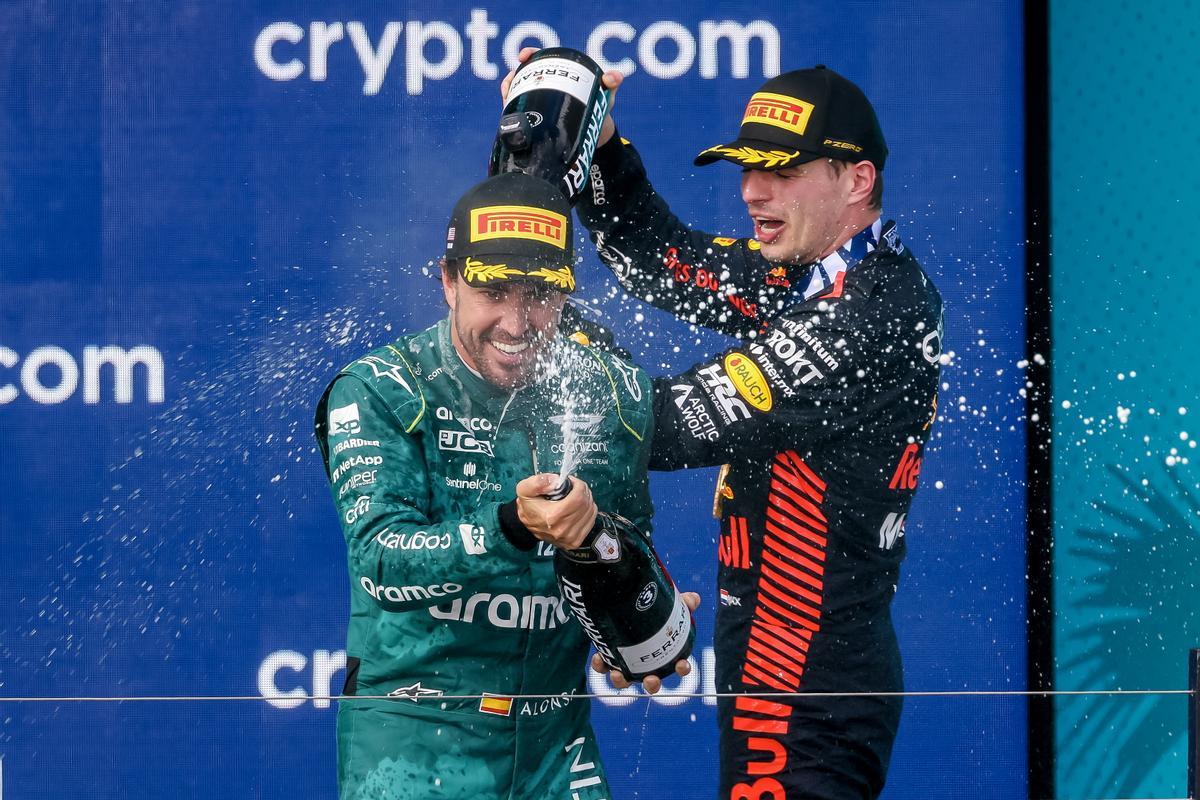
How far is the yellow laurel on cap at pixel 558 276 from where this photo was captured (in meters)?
2.01

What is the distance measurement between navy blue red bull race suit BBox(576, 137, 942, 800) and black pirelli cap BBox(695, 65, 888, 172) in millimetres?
138

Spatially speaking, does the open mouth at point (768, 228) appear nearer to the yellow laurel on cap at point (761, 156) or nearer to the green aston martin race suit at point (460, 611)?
the yellow laurel on cap at point (761, 156)

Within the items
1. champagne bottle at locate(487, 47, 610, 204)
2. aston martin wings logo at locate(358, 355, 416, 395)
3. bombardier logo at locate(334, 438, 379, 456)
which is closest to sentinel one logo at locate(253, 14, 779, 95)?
champagne bottle at locate(487, 47, 610, 204)

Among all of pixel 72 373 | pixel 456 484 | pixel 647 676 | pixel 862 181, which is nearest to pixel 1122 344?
pixel 862 181

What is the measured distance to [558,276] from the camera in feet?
6.66

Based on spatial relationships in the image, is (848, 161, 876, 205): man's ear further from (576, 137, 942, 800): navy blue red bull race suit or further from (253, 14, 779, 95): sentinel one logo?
(253, 14, 779, 95): sentinel one logo

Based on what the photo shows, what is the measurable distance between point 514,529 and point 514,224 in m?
0.41

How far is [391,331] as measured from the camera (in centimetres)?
Result: 309

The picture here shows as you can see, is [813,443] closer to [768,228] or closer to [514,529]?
[768,228]

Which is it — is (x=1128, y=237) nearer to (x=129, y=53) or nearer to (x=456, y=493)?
(x=456, y=493)

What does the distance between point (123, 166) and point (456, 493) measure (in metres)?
1.32

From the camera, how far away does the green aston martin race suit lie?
1.98 meters

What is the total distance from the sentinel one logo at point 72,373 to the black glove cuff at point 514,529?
4.56 feet

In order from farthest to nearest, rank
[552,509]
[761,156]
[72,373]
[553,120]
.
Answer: [72,373], [761,156], [553,120], [552,509]
